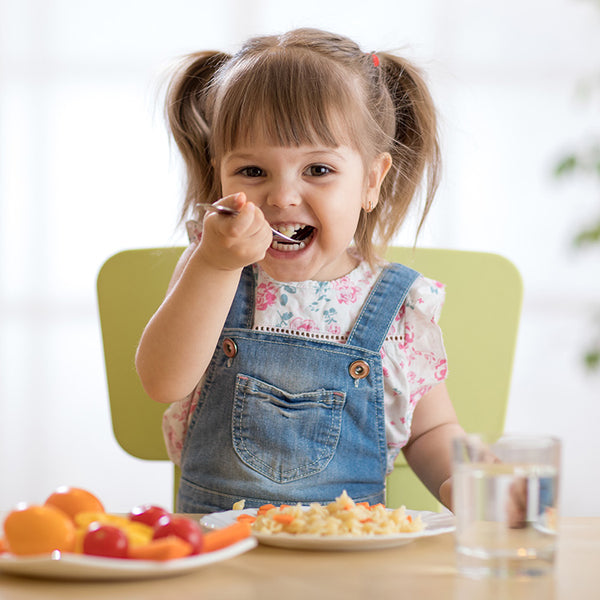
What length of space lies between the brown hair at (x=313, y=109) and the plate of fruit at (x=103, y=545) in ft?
1.88

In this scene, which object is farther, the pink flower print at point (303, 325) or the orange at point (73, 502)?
the pink flower print at point (303, 325)

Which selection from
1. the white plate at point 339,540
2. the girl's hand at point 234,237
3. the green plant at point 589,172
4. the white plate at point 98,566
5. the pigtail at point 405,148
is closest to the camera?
the white plate at point 98,566

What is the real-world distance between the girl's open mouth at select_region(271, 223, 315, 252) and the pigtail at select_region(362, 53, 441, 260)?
184mm

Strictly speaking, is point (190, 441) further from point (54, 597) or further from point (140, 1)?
point (140, 1)

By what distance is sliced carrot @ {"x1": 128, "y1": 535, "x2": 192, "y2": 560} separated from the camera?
469 millimetres

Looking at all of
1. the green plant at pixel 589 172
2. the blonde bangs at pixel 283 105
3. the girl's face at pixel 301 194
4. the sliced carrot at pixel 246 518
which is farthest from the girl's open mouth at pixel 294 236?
the green plant at pixel 589 172

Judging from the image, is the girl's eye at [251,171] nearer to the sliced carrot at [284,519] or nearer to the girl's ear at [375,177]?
the girl's ear at [375,177]

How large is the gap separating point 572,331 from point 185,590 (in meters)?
2.88

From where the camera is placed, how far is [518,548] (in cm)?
50

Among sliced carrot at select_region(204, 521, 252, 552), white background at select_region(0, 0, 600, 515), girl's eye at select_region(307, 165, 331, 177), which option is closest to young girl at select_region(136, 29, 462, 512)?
girl's eye at select_region(307, 165, 331, 177)

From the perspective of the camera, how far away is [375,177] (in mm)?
1150

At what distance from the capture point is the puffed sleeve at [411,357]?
1062 millimetres

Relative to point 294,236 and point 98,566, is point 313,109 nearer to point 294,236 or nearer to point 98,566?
point 294,236

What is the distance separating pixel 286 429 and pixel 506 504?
52cm
